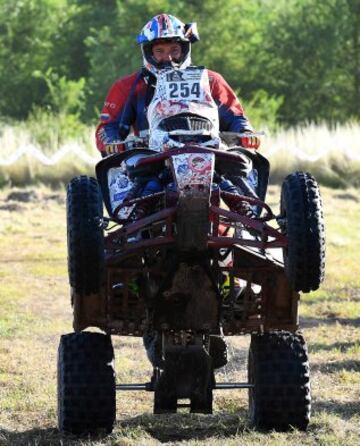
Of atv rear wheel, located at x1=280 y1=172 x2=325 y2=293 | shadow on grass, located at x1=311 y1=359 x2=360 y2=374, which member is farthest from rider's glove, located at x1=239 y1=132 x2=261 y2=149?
shadow on grass, located at x1=311 y1=359 x2=360 y2=374

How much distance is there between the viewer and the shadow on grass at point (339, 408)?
26.0ft

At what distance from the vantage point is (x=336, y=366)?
9.72 m

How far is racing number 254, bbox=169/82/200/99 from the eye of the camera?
24.2ft

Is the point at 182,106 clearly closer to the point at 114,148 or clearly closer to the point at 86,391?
the point at 114,148

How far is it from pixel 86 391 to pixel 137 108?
1889 millimetres

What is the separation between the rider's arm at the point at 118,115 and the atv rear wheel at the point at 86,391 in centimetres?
143

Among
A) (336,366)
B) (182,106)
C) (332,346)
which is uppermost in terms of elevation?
(182,106)

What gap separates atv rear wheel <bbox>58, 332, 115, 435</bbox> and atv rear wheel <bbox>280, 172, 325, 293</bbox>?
1.21 m

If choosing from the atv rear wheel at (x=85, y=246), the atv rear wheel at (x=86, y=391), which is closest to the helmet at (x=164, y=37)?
the atv rear wheel at (x=85, y=246)

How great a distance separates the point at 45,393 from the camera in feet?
28.7

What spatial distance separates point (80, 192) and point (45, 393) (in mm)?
2385

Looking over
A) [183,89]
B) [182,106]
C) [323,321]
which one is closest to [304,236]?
[182,106]

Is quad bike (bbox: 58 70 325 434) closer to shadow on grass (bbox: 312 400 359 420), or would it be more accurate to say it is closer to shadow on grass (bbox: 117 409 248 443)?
shadow on grass (bbox: 117 409 248 443)

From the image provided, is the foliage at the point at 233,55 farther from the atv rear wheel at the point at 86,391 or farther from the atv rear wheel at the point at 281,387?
the atv rear wheel at the point at 86,391
